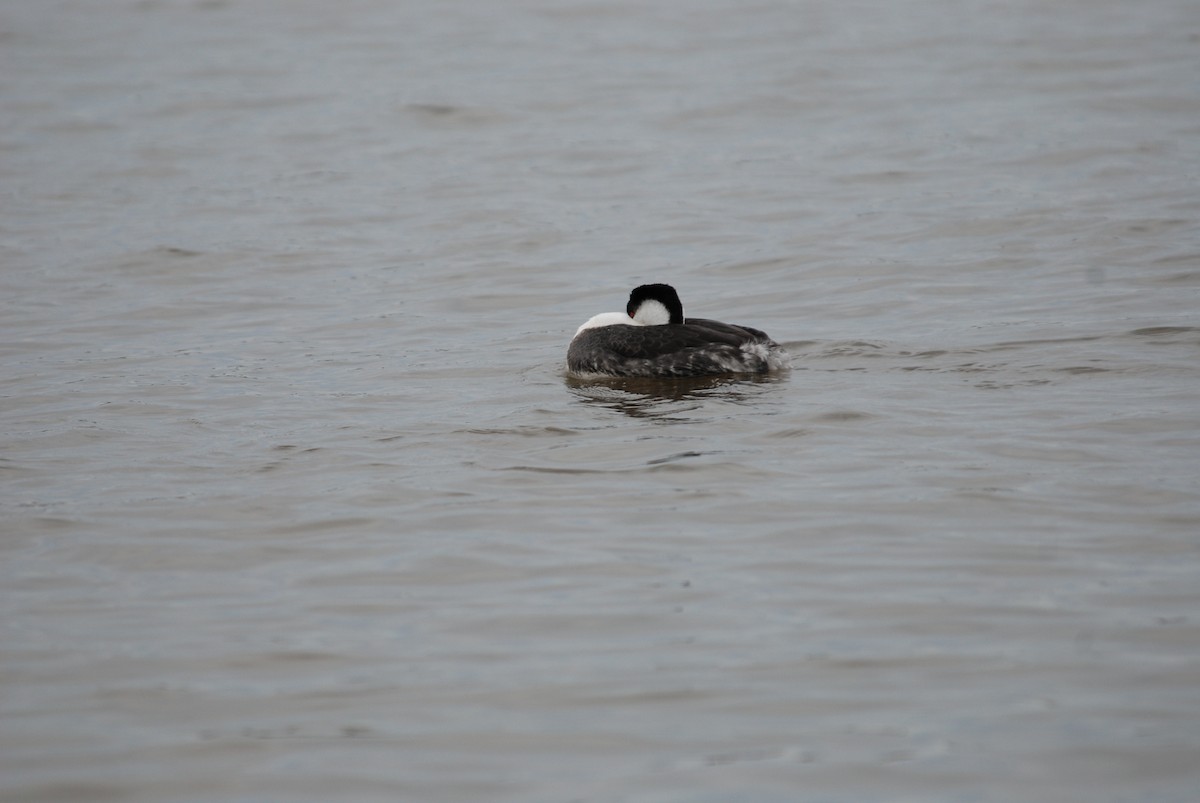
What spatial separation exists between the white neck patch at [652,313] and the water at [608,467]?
2.04 feet

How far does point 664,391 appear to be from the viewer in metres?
10.3

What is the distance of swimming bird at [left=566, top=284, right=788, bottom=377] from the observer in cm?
1038

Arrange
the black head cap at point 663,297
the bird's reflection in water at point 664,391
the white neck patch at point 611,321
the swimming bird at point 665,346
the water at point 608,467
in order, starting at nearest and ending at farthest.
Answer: the water at point 608,467 < the bird's reflection in water at point 664,391 < the swimming bird at point 665,346 < the black head cap at point 663,297 < the white neck patch at point 611,321

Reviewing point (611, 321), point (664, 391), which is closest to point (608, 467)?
point (664, 391)

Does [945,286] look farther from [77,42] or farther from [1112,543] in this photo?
[77,42]

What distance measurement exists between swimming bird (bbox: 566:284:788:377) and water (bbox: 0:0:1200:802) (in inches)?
6.7

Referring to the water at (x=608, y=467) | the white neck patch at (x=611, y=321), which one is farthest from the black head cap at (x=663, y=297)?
the water at (x=608, y=467)

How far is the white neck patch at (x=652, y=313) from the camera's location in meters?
10.9

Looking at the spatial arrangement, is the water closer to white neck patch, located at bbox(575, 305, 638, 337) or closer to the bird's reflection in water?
the bird's reflection in water

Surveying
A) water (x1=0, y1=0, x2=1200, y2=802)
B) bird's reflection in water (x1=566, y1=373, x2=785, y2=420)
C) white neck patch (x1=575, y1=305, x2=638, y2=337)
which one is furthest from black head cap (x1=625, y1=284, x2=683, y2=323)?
water (x1=0, y1=0, x2=1200, y2=802)

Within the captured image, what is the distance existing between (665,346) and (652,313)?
457 millimetres

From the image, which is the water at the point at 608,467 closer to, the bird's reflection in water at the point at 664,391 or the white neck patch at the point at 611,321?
the bird's reflection in water at the point at 664,391

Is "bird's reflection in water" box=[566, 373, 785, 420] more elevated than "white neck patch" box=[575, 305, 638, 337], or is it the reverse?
"white neck patch" box=[575, 305, 638, 337]

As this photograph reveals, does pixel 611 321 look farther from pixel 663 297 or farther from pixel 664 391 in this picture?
pixel 664 391
